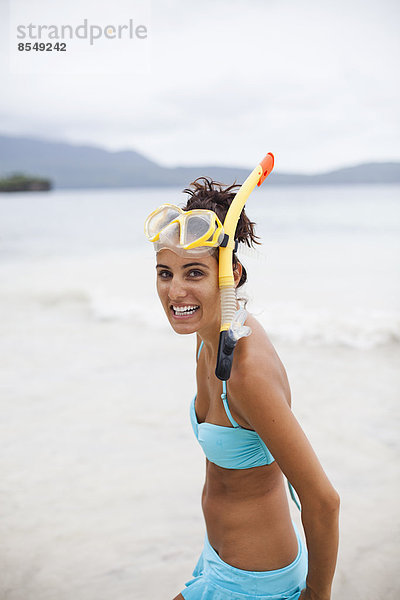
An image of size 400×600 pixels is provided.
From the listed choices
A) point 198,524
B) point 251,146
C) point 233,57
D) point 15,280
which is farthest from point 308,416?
point 251,146

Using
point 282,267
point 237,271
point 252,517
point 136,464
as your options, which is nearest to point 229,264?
point 237,271

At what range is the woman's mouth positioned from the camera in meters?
1.62

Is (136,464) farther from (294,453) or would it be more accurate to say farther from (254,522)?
(294,453)

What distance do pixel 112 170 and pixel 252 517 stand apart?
7053 cm

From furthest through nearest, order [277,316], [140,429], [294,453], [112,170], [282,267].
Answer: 1. [112,170]
2. [282,267]
3. [277,316]
4. [140,429]
5. [294,453]

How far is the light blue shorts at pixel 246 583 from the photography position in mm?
1680

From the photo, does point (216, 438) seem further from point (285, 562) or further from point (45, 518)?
point (45, 518)

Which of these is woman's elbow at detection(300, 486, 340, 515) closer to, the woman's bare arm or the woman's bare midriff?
the woman's bare arm

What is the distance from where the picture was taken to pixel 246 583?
1.68 meters

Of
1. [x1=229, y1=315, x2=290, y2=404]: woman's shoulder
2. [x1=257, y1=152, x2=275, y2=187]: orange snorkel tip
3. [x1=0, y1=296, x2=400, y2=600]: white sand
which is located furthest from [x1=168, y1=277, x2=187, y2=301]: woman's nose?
[x1=0, y1=296, x2=400, y2=600]: white sand

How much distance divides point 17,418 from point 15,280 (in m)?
8.77

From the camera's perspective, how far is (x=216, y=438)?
162cm

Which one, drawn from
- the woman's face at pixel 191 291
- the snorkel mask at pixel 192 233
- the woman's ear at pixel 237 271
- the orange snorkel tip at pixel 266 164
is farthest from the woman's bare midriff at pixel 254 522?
the orange snorkel tip at pixel 266 164

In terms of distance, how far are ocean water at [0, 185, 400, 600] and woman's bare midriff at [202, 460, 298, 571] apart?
25.0 inches
